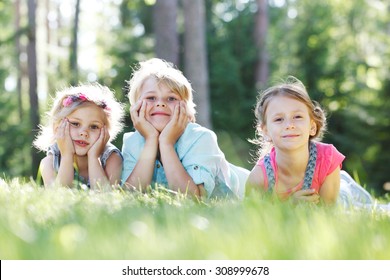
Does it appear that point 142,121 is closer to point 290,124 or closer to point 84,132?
point 84,132

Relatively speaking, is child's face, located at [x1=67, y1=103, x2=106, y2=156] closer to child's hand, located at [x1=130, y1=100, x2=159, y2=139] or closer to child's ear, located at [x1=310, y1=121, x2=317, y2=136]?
child's hand, located at [x1=130, y1=100, x2=159, y2=139]

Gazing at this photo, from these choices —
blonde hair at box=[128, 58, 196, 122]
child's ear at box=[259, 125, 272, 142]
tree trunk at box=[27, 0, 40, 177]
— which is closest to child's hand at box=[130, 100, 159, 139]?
blonde hair at box=[128, 58, 196, 122]

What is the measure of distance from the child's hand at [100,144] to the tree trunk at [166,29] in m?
6.37

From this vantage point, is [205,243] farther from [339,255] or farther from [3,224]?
[3,224]

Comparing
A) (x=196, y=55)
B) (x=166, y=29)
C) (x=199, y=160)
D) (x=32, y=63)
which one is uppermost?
(x=166, y=29)

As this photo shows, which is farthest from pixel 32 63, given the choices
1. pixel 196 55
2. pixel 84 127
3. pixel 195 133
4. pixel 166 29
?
pixel 195 133

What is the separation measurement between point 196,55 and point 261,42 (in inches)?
284

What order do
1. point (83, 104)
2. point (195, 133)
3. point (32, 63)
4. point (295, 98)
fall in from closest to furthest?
1. point (295, 98)
2. point (195, 133)
3. point (83, 104)
4. point (32, 63)

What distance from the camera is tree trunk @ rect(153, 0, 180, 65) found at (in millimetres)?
11359

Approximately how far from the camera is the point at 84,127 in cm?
510

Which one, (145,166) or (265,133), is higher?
(265,133)

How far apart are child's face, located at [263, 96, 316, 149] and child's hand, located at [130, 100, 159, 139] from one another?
96 centimetres

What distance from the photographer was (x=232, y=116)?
55.0ft
